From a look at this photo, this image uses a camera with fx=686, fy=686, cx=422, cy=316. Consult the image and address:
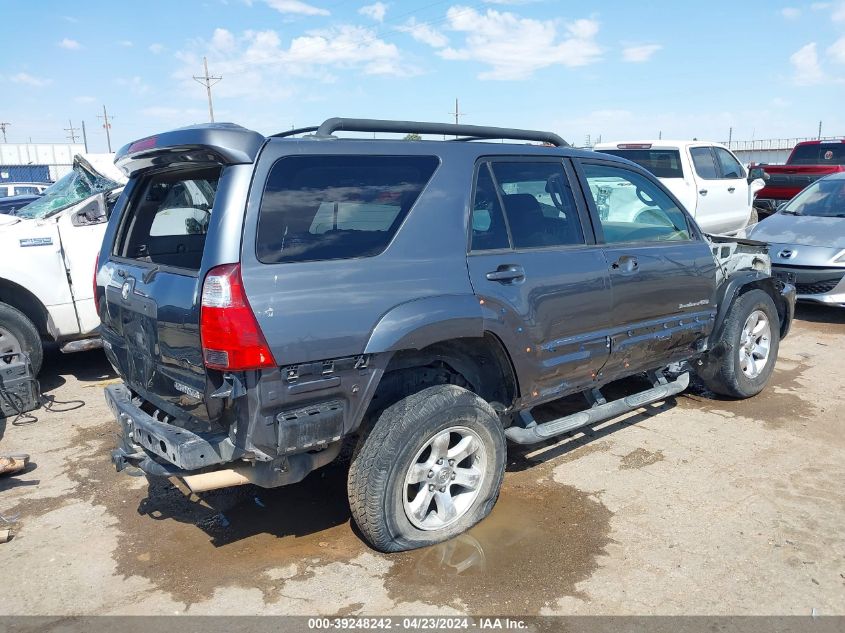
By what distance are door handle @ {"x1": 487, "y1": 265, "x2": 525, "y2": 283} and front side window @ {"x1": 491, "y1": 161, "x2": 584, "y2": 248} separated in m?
0.17

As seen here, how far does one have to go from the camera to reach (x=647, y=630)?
2.80 m

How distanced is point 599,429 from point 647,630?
2235 millimetres

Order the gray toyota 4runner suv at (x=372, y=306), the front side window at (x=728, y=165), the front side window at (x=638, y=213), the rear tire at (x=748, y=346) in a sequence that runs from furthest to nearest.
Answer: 1. the front side window at (x=728, y=165)
2. the rear tire at (x=748, y=346)
3. the front side window at (x=638, y=213)
4. the gray toyota 4runner suv at (x=372, y=306)

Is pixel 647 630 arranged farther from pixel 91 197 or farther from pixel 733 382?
pixel 91 197

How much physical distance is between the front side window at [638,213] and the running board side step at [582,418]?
1.02 metres

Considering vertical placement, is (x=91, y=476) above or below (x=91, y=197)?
below

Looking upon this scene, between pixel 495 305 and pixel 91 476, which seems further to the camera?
pixel 91 476

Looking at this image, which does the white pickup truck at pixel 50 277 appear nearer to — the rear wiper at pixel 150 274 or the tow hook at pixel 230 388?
the rear wiper at pixel 150 274

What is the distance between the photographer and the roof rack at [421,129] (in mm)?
3265

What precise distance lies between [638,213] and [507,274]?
1.78 m

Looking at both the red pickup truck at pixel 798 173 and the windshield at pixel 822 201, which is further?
the red pickup truck at pixel 798 173

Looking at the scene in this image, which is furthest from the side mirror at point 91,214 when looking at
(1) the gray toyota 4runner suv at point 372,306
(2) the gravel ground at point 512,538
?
(1) the gray toyota 4runner suv at point 372,306

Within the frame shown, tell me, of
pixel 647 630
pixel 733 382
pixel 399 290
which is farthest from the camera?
pixel 733 382

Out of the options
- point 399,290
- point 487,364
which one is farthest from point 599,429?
point 399,290
